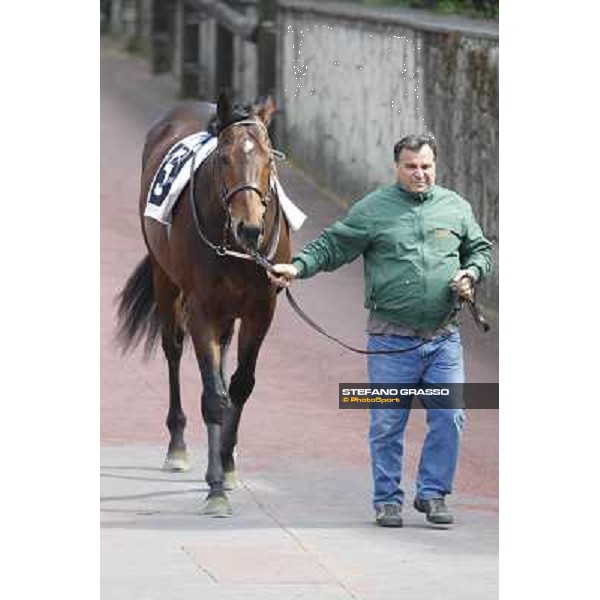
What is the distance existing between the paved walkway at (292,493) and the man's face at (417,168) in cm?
142

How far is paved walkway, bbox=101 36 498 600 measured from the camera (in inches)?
375

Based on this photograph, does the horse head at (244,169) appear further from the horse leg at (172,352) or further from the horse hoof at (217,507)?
the horse leg at (172,352)

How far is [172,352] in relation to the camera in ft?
41.3

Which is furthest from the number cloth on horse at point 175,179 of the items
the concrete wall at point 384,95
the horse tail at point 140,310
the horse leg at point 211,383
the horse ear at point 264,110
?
the concrete wall at point 384,95

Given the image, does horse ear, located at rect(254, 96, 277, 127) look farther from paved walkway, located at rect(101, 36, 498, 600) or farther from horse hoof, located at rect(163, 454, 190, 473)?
horse hoof, located at rect(163, 454, 190, 473)

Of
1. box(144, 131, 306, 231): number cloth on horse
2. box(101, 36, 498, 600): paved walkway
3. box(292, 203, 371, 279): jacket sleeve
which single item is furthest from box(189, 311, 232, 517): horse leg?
box(292, 203, 371, 279): jacket sleeve

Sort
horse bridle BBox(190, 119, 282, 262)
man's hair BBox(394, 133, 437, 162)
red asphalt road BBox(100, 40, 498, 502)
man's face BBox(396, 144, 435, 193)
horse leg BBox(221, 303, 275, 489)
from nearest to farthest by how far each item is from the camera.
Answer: man's hair BBox(394, 133, 437, 162) → man's face BBox(396, 144, 435, 193) → horse bridle BBox(190, 119, 282, 262) → horse leg BBox(221, 303, 275, 489) → red asphalt road BBox(100, 40, 498, 502)

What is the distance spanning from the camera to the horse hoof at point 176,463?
474 inches

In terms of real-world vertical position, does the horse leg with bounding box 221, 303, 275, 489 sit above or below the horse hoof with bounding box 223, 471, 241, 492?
above

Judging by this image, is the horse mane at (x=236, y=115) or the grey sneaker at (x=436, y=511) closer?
the grey sneaker at (x=436, y=511)

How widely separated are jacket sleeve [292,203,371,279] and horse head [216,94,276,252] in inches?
10.1
